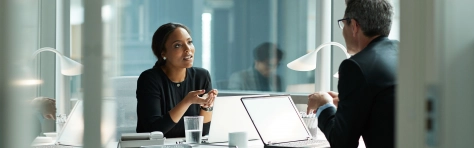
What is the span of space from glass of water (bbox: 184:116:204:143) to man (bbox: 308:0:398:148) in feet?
2.00

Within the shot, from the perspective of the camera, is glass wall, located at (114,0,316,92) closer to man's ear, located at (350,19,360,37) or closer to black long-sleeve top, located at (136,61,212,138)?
black long-sleeve top, located at (136,61,212,138)

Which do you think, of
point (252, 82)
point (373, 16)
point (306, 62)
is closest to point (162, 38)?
point (306, 62)

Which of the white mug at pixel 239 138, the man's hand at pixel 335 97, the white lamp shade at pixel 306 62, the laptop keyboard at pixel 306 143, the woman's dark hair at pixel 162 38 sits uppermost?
the woman's dark hair at pixel 162 38

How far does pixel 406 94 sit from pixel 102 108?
2.13ft

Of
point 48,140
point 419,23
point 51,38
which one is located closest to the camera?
point 419,23

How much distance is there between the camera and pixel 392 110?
234 centimetres

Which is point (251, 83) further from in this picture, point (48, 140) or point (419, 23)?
point (419, 23)

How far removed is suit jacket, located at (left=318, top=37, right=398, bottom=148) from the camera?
2.32 metres

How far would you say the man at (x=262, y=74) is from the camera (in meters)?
6.98

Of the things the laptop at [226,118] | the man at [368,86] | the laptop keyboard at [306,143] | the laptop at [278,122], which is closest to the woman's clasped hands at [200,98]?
the laptop at [226,118]

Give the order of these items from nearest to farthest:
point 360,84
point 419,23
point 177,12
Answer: point 419,23 → point 360,84 → point 177,12

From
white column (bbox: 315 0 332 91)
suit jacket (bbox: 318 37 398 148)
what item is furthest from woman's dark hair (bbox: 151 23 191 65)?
suit jacket (bbox: 318 37 398 148)

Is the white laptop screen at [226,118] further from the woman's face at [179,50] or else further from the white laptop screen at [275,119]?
the woman's face at [179,50]

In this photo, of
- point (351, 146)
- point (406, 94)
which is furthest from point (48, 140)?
point (406, 94)
